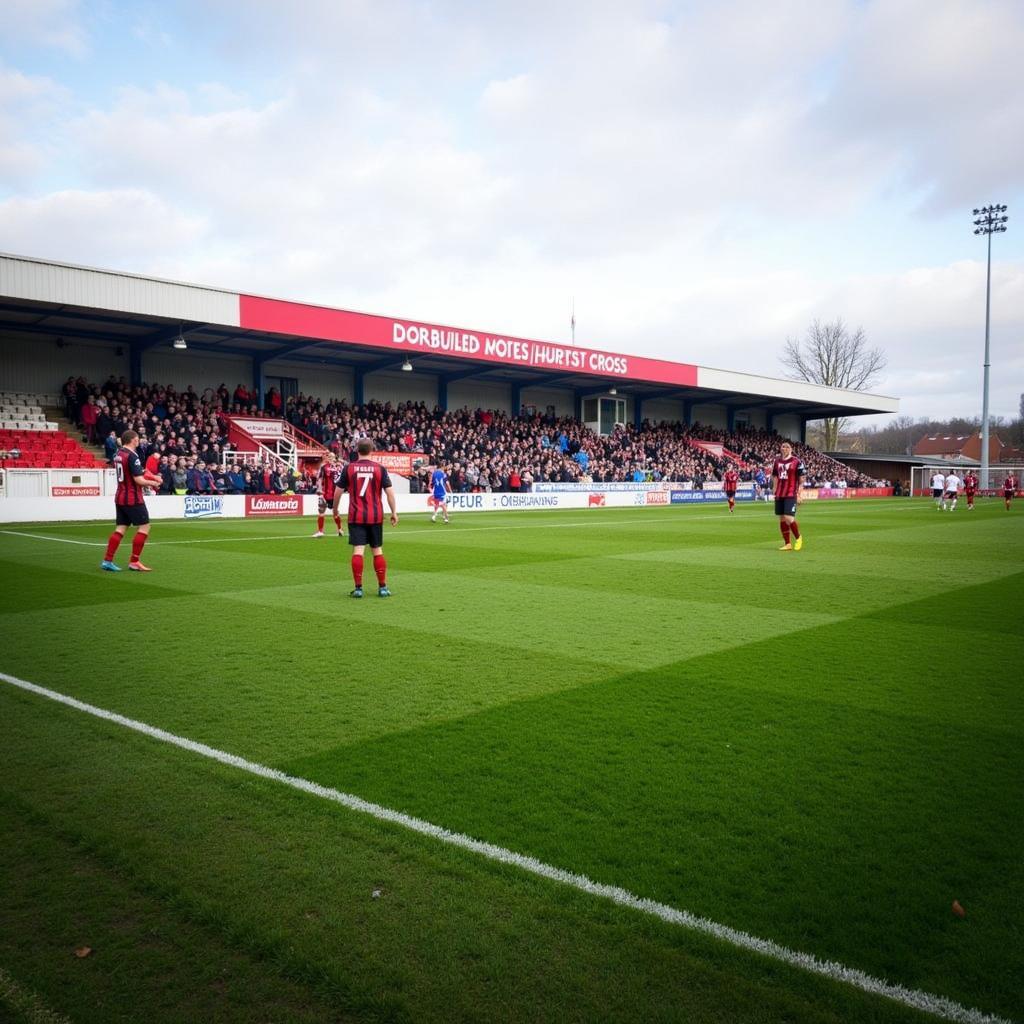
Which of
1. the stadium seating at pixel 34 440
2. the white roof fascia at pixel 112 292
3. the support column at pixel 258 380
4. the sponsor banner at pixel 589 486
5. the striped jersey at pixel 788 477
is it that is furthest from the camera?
the sponsor banner at pixel 589 486

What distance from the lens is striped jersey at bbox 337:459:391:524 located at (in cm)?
992

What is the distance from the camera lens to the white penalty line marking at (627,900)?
257 cm

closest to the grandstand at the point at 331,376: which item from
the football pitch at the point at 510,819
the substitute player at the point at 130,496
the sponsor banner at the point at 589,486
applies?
the sponsor banner at the point at 589,486

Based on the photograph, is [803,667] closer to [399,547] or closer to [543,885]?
[543,885]

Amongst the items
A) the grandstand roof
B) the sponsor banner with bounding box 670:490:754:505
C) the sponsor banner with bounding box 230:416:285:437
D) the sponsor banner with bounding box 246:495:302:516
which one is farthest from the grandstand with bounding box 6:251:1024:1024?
the sponsor banner with bounding box 670:490:754:505

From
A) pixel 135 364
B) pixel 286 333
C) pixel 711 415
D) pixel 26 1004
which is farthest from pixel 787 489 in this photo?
pixel 711 415

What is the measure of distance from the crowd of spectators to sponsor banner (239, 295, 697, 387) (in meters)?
4.24

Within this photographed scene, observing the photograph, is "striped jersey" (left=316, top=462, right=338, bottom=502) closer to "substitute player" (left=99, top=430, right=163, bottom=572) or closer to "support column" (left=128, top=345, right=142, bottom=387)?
"substitute player" (left=99, top=430, right=163, bottom=572)

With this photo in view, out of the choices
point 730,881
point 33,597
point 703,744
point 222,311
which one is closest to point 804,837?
point 730,881

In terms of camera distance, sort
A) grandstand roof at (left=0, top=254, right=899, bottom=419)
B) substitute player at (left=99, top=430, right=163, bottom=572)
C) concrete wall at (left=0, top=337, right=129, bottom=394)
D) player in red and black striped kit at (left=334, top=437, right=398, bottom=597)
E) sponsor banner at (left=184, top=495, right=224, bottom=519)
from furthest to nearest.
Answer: concrete wall at (left=0, top=337, right=129, bottom=394)
grandstand roof at (left=0, top=254, right=899, bottom=419)
sponsor banner at (left=184, top=495, right=224, bottom=519)
substitute player at (left=99, top=430, right=163, bottom=572)
player in red and black striped kit at (left=334, top=437, right=398, bottom=597)

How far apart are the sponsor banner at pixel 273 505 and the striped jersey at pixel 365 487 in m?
19.4

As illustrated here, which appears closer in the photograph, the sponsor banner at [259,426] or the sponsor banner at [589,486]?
the sponsor banner at [259,426]

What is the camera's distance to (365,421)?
127ft

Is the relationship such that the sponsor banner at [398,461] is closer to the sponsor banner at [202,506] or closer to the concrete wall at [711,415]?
the sponsor banner at [202,506]
